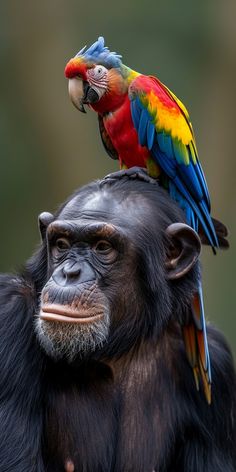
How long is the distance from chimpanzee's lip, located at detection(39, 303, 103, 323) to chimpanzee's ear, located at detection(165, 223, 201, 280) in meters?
0.62

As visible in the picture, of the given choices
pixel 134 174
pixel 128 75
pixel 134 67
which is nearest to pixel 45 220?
pixel 134 174

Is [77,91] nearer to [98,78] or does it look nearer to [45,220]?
[98,78]

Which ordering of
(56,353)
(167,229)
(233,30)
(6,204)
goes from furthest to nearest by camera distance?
(6,204) → (233,30) → (167,229) → (56,353)

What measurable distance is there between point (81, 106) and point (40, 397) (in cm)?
140

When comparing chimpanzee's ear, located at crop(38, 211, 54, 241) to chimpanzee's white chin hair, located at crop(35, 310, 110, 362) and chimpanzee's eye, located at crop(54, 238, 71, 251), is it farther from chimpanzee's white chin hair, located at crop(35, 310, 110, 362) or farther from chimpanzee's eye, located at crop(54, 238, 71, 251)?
chimpanzee's white chin hair, located at crop(35, 310, 110, 362)

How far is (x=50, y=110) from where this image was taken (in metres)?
12.1

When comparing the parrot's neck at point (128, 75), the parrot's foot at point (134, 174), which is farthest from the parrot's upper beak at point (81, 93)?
the parrot's foot at point (134, 174)

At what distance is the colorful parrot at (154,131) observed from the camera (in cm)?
540

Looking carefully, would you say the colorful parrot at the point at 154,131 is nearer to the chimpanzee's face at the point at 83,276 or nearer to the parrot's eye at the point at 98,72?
the parrot's eye at the point at 98,72

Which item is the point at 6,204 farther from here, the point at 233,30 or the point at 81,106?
the point at 81,106

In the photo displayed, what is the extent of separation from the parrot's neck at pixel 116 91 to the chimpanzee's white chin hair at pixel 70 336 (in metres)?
1.11

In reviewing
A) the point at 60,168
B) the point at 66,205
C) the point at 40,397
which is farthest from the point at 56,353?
the point at 60,168

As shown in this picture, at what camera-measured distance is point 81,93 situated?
548 cm

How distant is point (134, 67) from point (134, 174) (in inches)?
270
